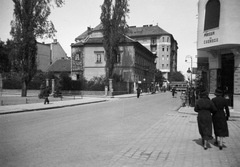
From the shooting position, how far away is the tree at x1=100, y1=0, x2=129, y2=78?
3803 centimetres

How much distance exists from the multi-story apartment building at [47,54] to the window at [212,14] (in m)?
54.2

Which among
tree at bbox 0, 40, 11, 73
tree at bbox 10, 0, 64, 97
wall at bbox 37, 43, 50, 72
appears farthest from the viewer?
wall at bbox 37, 43, 50, 72

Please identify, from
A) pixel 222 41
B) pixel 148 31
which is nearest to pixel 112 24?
pixel 222 41

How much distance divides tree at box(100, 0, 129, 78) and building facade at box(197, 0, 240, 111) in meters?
22.1

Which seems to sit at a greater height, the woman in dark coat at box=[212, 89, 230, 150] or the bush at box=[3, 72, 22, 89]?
the bush at box=[3, 72, 22, 89]

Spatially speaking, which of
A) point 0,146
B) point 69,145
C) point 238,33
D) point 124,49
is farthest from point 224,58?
point 124,49

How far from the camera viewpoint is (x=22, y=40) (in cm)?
2947

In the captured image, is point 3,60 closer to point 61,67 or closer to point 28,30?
point 61,67

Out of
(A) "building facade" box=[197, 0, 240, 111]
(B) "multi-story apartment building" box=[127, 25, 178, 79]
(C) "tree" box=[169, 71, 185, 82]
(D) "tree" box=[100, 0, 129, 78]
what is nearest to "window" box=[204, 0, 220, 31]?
(A) "building facade" box=[197, 0, 240, 111]

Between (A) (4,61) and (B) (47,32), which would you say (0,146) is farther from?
(A) (4,61)

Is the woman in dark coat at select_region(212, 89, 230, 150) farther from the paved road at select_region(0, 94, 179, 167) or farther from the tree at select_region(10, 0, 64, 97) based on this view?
the tree at select_region(10, 0, 64, 97)

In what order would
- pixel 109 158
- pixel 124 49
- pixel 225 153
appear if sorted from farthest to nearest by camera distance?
pixel 124 49 < pixel 225 153 < pixel 109 158

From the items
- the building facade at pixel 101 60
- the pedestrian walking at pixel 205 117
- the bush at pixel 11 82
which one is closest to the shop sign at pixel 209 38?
the pedestrian walking at pixel 205 117

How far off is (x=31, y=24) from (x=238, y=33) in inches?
915
